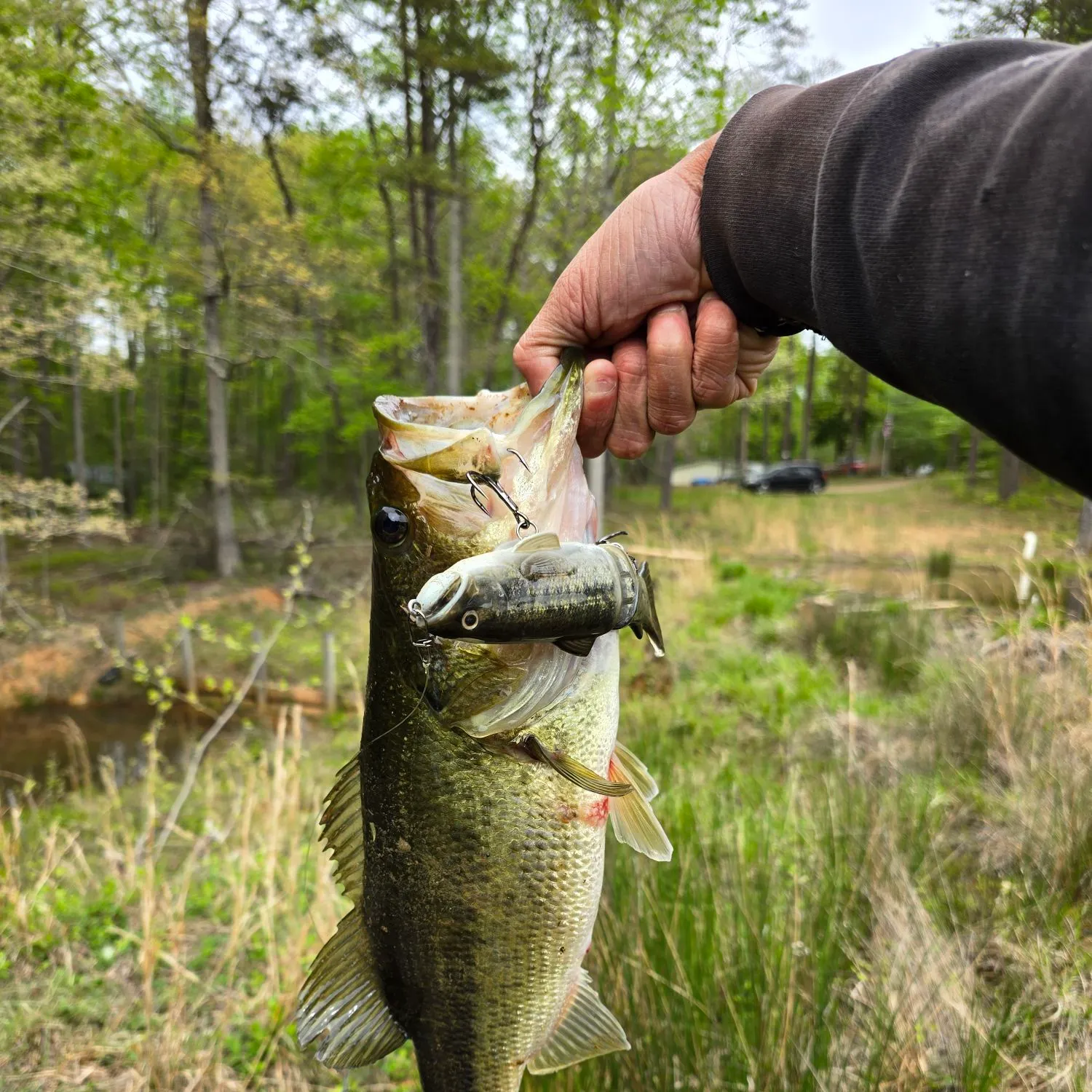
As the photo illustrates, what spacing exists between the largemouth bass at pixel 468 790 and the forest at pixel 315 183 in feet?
29.9

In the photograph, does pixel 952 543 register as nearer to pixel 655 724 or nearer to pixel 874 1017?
pixel 655 724

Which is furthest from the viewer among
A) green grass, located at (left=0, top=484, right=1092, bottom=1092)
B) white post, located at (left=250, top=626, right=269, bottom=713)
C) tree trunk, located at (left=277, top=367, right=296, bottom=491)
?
tree trunk, located at (left=277, top=367, right=296, bottom=491)

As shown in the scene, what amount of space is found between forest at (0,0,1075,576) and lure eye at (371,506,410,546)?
9.23 m

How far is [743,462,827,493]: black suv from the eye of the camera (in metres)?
32.3

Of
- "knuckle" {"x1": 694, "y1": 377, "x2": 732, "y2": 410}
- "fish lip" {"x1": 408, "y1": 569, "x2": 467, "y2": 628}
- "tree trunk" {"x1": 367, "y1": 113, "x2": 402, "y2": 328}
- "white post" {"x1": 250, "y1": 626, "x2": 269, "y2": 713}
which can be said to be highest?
"tree trunk" {"x1": 367, "y1": 113, "x2": 402, "y2": 328}

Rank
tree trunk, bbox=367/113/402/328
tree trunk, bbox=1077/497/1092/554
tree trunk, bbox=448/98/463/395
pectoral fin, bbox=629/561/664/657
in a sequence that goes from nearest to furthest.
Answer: pectoral fin, bbox=629/561/664/657, tree trunk, bbox=1077/497/1092/554, tree trunk, bbox=448/98/463/395, tree trunk, bbox=367/113/402/328

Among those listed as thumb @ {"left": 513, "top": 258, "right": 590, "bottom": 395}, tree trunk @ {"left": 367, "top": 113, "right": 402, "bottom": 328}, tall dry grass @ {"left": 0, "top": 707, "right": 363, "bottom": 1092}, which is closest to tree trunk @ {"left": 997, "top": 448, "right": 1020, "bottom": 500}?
tree trunk @ {"left": 367, "top": 113, "right": 402, "bottom": 328}

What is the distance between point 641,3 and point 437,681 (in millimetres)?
10619

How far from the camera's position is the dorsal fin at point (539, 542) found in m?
1.26

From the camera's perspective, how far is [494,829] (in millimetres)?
1438

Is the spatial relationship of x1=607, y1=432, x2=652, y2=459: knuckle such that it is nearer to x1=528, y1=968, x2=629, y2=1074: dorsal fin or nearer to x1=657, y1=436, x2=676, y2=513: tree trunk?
x1=528, y1=968, x2=629, y2=1074: dorsal fin

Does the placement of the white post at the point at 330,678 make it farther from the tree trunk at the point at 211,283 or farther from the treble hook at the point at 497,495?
the treble hook at the point at 497,495

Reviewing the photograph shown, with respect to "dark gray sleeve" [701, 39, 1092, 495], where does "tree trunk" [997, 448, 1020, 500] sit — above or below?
below

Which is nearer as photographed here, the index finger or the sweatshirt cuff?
the sweatshirt cuff
